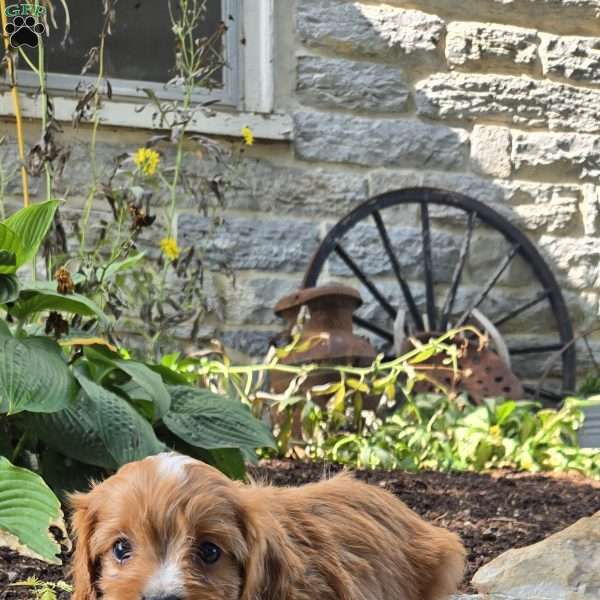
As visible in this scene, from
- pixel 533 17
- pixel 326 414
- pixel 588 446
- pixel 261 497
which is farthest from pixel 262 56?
pixel 261 497

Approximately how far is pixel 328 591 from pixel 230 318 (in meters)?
3.82

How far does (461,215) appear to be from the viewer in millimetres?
6574

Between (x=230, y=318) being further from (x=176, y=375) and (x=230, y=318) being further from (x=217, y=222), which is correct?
(x=176, y=375)

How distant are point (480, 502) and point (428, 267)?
260cm

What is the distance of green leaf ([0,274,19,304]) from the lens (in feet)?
9.75

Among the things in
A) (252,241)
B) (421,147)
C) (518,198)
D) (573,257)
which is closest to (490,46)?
(421,147)

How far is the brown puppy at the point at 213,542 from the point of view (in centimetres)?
191

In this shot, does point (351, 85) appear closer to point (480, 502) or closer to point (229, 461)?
point (480, 502)

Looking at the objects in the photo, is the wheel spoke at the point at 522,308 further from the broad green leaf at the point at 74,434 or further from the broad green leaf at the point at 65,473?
the broad green leaf at the point at 74,434

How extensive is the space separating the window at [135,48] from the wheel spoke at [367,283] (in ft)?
3.45

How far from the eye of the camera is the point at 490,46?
6645 mm

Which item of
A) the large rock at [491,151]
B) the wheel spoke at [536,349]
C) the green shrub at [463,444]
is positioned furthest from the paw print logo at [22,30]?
the wheel spoke at [536,349]

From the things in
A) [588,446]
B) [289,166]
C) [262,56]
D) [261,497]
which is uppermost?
[262,56]

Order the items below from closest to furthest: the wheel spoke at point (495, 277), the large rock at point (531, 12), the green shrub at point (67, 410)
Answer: the green shrub at point (67, 410), the wheel spoke at point (495, 277), the large rock at point (531, 12)
